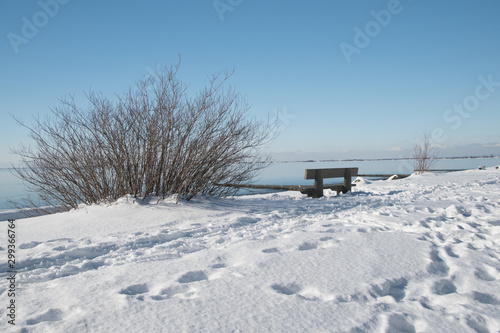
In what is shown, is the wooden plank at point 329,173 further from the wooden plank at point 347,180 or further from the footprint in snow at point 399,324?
the footprint in snow at point 399,324

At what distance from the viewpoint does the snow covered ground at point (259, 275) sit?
1861mm

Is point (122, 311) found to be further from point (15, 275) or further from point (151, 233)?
point (151, 233)

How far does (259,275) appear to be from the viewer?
8.23ft

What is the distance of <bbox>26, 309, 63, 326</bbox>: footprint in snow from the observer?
188 cm

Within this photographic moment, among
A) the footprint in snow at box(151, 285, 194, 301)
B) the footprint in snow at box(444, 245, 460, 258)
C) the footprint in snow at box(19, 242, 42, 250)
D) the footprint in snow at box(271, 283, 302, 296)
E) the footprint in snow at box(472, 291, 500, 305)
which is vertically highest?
the footprint in snow at box(19, 242, 42, 250)

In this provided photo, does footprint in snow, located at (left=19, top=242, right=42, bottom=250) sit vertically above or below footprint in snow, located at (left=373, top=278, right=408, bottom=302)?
above

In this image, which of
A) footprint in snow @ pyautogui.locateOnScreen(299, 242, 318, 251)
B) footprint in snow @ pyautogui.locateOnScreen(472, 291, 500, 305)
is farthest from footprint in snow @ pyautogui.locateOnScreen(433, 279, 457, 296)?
footprint in snow @ pyautogui.locateOnScreen(299, 242, 318, 251)

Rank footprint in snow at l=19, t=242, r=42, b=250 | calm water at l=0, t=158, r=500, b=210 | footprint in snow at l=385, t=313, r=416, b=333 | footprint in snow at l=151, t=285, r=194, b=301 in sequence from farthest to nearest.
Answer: calm water at l=0, t=158, r=500, b=210 → footprint in snow at l=19, t=242, r=42, b=250 → footprint in snow at l=151, t=285, r=194, b=301 → footprint in snow at l=385, t=313, r=416, b=333

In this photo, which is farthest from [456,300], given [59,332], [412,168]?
[412,168]

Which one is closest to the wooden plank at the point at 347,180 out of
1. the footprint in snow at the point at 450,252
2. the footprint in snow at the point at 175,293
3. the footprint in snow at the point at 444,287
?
the footprint in snow at the point at 450,252

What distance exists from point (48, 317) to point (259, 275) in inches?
57.2

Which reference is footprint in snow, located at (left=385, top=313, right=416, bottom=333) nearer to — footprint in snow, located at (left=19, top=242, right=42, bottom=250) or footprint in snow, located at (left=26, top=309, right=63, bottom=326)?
footprint in snow, located at (left=26, top=309, right=63, bottom=326)

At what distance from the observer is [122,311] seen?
1935 millimetres

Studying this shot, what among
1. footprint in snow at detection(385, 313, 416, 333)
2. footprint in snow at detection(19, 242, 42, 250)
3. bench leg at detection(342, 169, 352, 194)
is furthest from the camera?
bench leg at detection(342, 169, 352, 194)
